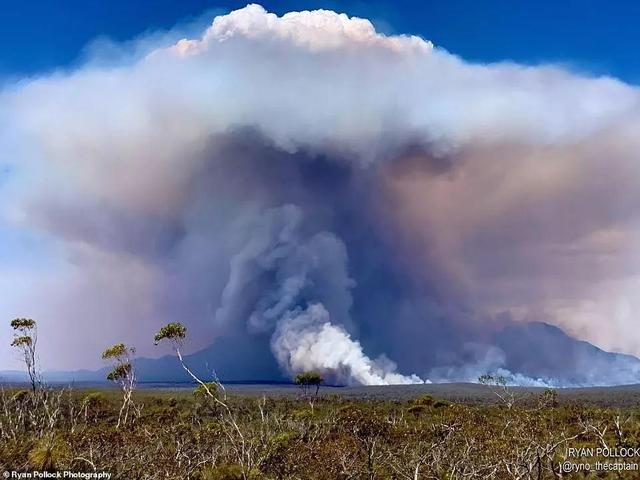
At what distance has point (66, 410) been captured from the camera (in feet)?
291

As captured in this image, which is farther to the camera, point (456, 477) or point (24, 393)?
point (24, 393)

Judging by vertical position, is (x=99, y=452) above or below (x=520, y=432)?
below

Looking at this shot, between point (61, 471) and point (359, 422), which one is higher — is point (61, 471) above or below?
below

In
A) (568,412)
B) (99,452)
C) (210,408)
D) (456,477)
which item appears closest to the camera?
(456,477)

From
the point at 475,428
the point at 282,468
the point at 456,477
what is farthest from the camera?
the point at 475,428

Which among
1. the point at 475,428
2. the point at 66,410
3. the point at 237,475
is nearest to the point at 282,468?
the point at 237,475

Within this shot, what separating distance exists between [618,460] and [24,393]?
87.5 meters

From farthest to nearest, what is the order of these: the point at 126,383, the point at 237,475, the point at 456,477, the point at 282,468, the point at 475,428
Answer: the point at 126,383
the point at 475,428
the point at 282,468
the point at 237,475
the point at 456,477

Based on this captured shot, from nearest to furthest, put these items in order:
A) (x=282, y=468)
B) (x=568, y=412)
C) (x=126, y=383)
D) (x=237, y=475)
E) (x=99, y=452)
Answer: (x=237, y=475) → (x=282, y=468) → (x=99, y=452) → (x=568, y=412) → (x=126, y=383)

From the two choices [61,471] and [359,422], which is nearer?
[61,471]

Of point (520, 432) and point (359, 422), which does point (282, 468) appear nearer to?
point (359, 422)

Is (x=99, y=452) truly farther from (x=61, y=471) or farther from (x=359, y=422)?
(x=359, y=422)

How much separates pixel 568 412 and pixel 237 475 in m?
56.9

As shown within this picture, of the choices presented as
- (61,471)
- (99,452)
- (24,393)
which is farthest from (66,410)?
(61,471)
